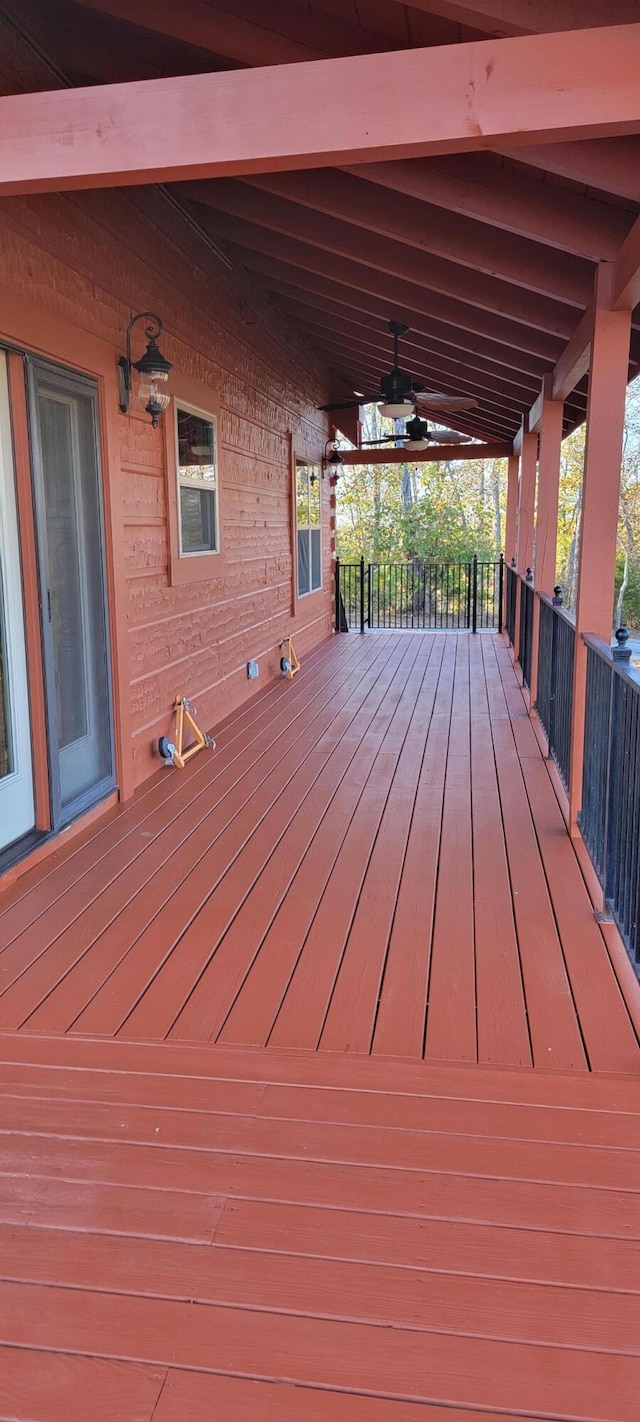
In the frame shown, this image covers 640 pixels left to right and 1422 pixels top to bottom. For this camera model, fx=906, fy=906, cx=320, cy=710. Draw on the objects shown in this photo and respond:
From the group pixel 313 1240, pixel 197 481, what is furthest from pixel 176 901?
pixel 197 481

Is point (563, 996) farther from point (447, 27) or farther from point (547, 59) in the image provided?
point (447, 27)

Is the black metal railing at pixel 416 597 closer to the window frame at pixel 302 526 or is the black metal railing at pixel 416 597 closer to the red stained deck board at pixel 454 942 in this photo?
the window frame at pixel 302 526

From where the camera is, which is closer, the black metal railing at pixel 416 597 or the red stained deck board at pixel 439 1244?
the red stained deck board at pixel 439 1244

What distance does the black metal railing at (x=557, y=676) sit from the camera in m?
4.37

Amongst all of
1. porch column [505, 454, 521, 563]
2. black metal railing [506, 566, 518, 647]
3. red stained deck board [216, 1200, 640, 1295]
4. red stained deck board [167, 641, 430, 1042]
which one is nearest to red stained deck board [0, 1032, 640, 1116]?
red stained deck board [167, 641, 430, 1042]

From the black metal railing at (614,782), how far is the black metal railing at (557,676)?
0.59 meters

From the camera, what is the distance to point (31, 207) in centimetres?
337

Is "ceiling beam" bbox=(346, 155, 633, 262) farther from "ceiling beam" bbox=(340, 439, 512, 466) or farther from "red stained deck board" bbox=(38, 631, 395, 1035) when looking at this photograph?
"ceiling beam" bbox=(340, 439, 512, 466)

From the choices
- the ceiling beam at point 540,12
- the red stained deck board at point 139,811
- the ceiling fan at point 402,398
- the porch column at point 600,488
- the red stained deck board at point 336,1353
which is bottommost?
the red stained deck board at point 336,1353

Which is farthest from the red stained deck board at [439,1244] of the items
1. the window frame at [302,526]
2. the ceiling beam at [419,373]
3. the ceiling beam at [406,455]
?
the ceiling beam at [406,455]

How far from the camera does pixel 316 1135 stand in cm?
191

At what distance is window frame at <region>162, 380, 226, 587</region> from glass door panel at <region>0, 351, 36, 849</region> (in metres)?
1.71

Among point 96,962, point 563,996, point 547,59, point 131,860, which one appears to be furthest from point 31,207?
point 563,996

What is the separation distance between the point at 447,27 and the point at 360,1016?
10.2 feet
